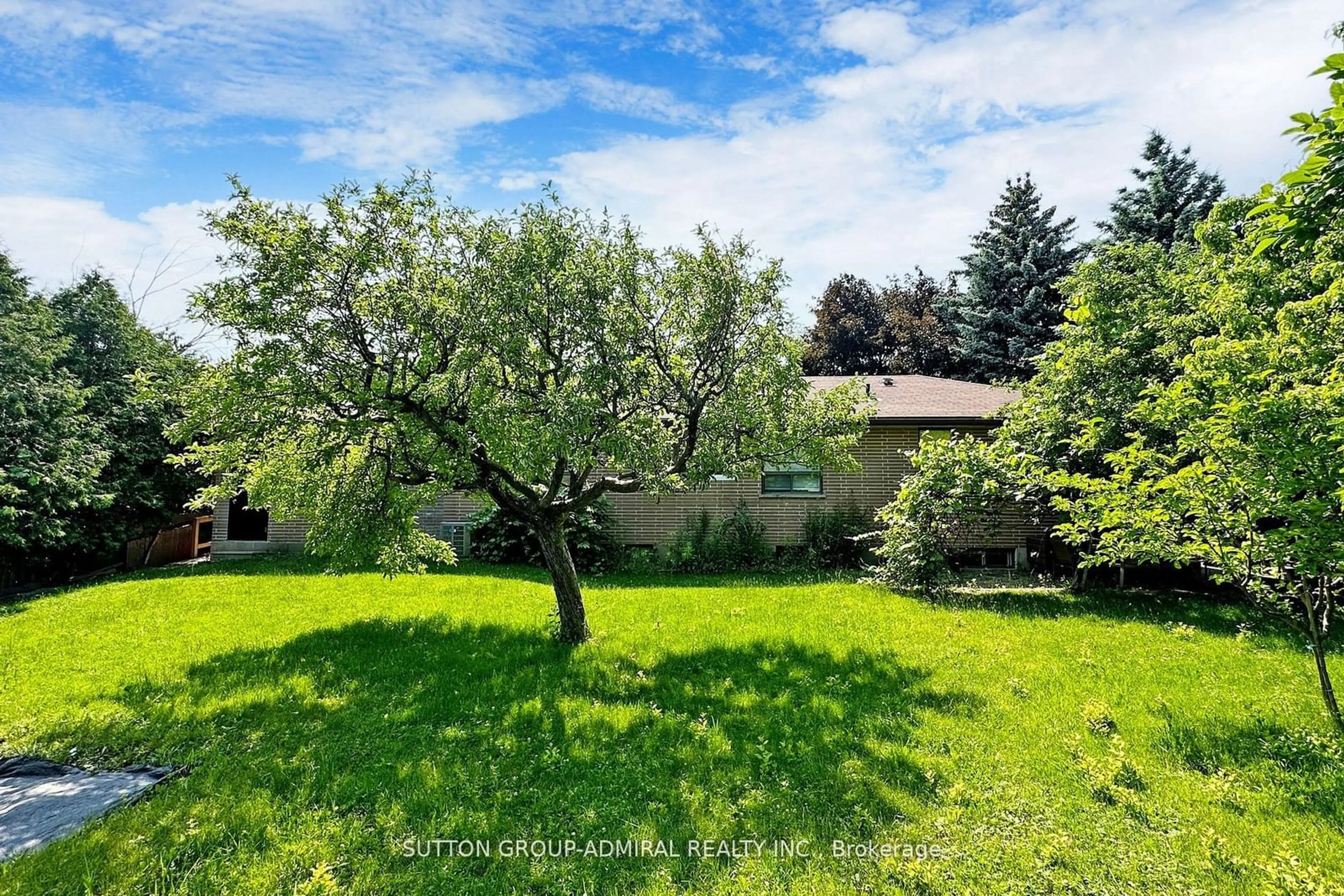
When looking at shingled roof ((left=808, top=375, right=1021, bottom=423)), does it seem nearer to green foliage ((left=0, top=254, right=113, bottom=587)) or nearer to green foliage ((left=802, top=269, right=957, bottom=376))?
Answer: green foliage ((left=802, top=269, right=957, bottom=376))

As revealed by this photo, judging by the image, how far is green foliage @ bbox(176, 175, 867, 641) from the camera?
6016 millimetres

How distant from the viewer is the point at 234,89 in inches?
292

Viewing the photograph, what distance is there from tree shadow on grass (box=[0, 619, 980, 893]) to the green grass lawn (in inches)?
1.0

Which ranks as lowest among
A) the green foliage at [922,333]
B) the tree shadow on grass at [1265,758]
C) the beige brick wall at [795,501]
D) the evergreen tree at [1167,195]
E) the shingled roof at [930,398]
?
the tree shadow on grass at [1265,758]

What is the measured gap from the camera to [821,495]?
14492mm

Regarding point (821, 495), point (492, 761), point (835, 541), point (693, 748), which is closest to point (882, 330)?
point (821, 495)

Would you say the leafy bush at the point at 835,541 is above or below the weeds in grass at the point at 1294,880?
above

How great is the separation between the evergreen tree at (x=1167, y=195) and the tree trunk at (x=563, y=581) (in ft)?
71.8

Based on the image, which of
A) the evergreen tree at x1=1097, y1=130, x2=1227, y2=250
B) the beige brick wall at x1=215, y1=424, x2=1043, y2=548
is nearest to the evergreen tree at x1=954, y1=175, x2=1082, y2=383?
the evergreen tree at x1=1097, y1=130, x2=1227, y2=250

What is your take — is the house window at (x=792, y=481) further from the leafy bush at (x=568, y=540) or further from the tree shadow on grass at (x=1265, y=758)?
the tree shadow on grass at (x=1265, y=758)

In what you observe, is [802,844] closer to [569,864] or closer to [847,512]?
[569,864]

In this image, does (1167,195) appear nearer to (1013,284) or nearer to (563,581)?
(1013,284)

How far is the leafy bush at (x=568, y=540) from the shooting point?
13.4 metres

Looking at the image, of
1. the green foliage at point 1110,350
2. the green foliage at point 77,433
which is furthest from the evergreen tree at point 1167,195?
the green foliage at point 77,433
